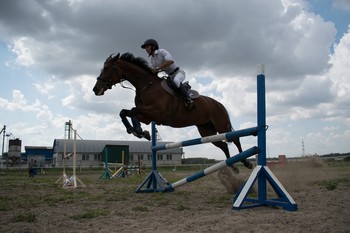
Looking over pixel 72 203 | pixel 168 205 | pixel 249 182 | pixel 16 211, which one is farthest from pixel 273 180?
pixel 16 211

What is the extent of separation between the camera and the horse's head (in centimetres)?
594

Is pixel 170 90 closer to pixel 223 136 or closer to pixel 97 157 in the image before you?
pixel 223 136

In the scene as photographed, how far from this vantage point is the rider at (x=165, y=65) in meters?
5.82

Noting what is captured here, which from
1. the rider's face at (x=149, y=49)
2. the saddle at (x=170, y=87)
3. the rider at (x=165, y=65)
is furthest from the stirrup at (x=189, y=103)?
the rider's face at (x=149, y=49)

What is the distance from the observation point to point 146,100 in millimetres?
5641

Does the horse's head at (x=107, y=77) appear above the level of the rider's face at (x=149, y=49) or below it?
below

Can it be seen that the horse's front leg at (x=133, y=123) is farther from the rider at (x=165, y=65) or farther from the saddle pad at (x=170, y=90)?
the rider at (x=165, y=65)

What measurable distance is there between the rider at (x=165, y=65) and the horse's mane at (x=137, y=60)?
0.12 m

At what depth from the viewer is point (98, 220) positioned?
354 centimetres

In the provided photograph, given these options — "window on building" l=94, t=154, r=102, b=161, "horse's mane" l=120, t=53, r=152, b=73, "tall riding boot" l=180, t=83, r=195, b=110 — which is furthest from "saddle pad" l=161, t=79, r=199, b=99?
"window on building" l=94, t=154, r=102, b=161

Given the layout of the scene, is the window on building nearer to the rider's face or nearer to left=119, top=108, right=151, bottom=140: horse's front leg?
the rider's face

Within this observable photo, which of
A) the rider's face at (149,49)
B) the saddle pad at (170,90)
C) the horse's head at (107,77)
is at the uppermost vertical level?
the rider's face at (149,49)

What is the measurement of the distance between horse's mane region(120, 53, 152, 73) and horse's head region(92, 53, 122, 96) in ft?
0.60

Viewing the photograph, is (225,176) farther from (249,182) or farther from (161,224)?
(161,224)
